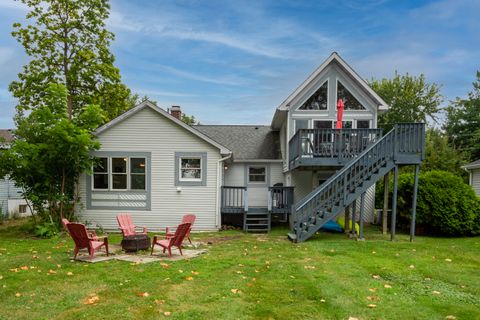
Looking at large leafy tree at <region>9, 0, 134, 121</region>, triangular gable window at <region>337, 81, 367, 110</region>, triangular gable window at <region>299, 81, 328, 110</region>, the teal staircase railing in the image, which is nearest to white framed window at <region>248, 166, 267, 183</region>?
triangular gable window at <region>299, 81, 328, 110</region>

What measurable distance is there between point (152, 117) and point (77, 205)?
A: 4691 millimetres

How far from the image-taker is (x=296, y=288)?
5.50m

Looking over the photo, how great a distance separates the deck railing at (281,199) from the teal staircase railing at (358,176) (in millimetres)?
2564

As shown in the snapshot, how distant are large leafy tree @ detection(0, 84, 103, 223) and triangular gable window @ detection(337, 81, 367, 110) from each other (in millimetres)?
10198

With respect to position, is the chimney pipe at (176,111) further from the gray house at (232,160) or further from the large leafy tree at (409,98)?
the large leafy tree at (409,98)

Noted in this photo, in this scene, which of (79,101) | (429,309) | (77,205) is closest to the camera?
(429,309)

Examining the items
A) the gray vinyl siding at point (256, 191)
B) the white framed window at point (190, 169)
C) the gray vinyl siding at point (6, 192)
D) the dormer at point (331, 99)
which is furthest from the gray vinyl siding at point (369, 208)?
the gray vinyl siding at point (6, 192)

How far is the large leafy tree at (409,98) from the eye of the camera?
34.1 metres

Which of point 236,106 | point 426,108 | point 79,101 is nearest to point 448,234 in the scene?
point 79,101

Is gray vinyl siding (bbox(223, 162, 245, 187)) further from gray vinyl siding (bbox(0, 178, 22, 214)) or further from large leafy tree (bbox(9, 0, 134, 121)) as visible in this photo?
gray vinyl siding (bbox(0, 178, 22, 214))

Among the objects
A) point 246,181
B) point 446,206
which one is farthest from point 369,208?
point 246,181

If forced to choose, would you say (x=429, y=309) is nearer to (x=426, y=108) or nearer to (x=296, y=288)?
(x=296, y=288)

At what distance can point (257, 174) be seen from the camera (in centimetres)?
1653

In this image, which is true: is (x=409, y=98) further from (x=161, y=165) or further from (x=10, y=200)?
(x=10, y=200)
